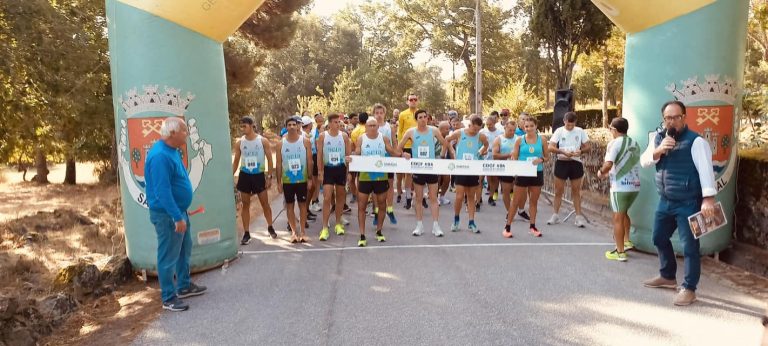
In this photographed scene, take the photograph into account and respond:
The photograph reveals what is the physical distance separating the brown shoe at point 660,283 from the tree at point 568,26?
1847 cm

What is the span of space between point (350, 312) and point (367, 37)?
52.0 meters

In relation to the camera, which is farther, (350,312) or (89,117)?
(89,117)

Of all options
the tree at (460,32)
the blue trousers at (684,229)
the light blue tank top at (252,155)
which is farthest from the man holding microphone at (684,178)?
the tree at (460,32)

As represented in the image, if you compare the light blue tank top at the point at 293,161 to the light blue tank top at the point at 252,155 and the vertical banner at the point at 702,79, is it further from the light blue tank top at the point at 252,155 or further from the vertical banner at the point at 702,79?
the vertical banner at the point at 702,79

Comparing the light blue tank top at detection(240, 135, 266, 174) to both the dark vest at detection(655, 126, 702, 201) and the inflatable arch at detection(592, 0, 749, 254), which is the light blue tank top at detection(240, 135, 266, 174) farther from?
the dark vest at detection(655, 126, 702, 201)

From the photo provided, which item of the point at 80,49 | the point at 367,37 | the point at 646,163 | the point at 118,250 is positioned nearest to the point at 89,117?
the point at 80,49

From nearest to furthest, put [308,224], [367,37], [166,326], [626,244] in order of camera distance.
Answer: [166,326] < [626,244] < [308,224] < [367,37]

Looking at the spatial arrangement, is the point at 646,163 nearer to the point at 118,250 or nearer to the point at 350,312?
the point at 350,312

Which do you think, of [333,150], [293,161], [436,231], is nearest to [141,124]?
[293,161]

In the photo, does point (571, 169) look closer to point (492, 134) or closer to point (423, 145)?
point (492, 134)

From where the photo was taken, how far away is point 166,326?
15.7ft

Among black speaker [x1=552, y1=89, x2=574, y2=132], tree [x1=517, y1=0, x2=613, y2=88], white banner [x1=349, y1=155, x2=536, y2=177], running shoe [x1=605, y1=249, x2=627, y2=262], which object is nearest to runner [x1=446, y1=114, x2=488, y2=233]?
white banner [x1=349, y1=155, x2=536, y2=177]

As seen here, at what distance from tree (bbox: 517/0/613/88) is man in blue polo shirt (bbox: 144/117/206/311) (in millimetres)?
20176

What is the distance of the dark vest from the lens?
195 inches
